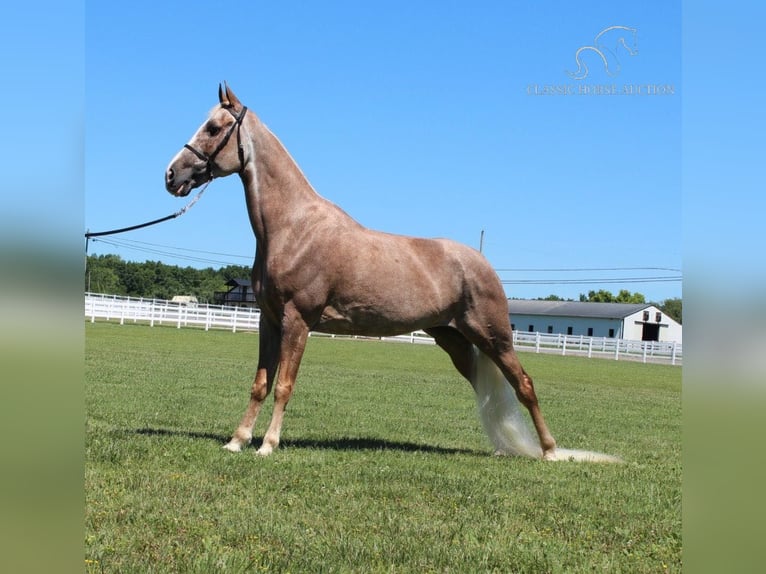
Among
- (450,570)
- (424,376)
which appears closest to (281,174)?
(450,570)

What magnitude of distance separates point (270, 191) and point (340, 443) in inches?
104

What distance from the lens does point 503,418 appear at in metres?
7.46

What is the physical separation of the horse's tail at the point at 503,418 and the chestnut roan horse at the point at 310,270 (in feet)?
0.72

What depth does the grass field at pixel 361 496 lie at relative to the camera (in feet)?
12.5

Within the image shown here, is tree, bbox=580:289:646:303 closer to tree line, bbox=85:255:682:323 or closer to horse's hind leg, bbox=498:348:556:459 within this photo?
tree line, bbox=85:255:682:323

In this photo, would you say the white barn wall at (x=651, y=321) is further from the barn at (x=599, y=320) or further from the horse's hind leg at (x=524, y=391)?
the horse's hind leg at (x=524, y=391)

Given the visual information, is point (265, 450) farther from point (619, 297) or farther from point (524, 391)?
point (619, 297)

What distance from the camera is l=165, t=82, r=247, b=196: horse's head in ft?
21.7

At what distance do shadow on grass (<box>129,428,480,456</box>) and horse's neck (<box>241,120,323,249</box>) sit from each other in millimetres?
1966

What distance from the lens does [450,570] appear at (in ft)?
12.0

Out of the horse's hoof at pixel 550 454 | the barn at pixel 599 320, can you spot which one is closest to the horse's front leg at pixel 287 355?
the horse's hoof at pixel 550 454

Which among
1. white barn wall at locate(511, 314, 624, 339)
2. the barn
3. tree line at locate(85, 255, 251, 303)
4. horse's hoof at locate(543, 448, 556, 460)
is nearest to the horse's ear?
horse's hoof at locate(543, 448, 556, 460)
